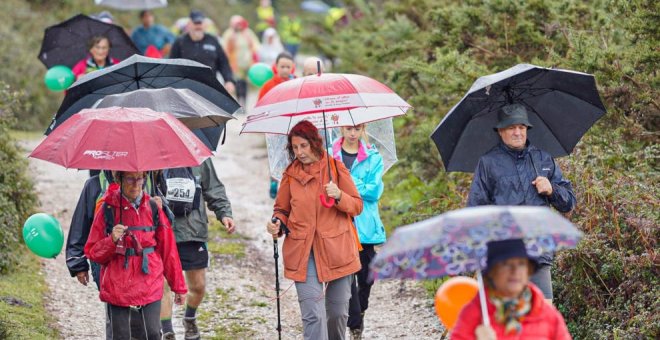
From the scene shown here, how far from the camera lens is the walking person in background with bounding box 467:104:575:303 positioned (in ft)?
21.1

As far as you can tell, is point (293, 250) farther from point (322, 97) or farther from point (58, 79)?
point (58, 79)

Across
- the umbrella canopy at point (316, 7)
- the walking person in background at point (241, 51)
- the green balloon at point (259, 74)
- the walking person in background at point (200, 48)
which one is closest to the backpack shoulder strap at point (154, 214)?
the walking person in background at point (200, 48)

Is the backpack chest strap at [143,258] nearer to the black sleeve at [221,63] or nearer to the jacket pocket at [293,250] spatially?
the jacket pocket at [293,250]

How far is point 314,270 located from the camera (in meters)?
7.04

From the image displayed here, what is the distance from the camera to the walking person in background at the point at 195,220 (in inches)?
309

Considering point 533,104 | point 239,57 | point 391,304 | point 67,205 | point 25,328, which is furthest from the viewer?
point 239,57

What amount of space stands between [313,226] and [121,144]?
5.03 feet

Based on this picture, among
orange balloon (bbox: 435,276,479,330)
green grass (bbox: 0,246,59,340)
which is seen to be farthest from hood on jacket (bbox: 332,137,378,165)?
orange balloon (bbox: 435,276,479,330)

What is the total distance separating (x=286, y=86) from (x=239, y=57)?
51.7 feet

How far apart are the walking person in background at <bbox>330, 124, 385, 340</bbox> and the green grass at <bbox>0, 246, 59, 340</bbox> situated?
8.37 ft

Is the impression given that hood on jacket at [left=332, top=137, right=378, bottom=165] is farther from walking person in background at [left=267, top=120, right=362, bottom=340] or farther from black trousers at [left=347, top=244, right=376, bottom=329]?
walking person in background at [left=267, top=120, right=362, bottom=340]

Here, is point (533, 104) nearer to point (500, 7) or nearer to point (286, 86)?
point (286, 86)

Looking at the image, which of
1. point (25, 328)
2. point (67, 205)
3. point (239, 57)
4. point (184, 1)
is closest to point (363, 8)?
point (239, 57)

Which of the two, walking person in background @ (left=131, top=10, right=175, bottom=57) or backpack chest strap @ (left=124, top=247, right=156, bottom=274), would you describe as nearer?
backpack chest strap @ (left=124, top=247, right=156, bottom=274)
